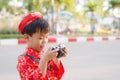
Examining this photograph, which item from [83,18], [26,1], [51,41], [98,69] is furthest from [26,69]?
[83,18]

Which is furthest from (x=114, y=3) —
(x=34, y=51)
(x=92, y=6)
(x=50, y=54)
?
(x=50, y=54)

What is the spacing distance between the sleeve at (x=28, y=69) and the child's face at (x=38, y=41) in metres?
0.09

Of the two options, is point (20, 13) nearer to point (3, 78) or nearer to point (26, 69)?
point (3, 78)

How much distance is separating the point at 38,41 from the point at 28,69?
190mm

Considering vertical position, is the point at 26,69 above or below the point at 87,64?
above

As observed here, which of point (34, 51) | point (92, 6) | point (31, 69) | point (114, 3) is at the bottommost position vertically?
point (92, 6)

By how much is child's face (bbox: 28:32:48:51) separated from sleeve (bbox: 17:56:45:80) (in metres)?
0.09

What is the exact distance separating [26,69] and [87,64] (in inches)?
280

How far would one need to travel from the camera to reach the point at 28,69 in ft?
8.46

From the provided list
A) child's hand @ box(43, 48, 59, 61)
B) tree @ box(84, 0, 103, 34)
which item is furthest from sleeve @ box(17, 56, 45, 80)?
tree @ box(84, 0, 103, 34)

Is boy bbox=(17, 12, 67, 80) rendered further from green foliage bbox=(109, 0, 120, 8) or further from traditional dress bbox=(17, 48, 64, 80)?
green foliage bbox=(109, 0, 120, 8)

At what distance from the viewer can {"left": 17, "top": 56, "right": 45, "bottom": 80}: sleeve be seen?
2529 mm

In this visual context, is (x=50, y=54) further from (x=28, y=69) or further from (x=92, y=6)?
(x=92, y=6)

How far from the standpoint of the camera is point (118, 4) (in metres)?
39.1
